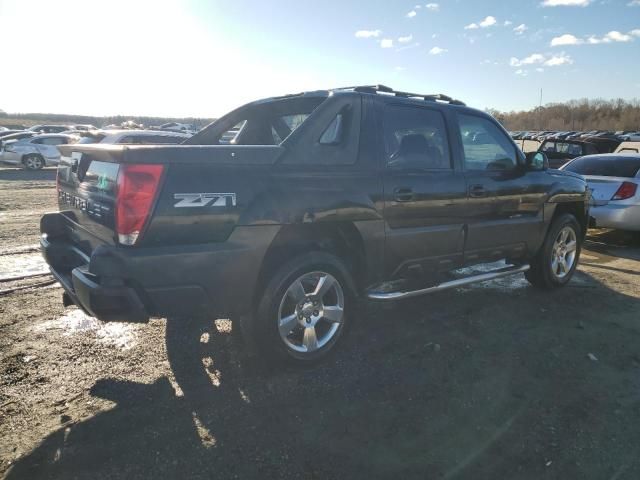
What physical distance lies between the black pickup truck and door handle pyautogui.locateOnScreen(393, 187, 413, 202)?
14mm

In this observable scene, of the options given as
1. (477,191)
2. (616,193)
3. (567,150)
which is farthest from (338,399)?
(567,150)

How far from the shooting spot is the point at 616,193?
26.5ft

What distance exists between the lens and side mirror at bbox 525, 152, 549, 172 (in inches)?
199

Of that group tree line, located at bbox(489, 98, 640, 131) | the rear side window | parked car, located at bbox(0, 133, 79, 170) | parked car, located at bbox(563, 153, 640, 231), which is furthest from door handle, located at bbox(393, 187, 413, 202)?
tree line, located at bbox(489, 98, 640, 131)

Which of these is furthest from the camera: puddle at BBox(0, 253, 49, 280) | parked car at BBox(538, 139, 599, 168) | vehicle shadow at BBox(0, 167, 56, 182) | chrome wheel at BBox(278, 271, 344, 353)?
vehicle shadow at BBox(0, 167, 56, 182)

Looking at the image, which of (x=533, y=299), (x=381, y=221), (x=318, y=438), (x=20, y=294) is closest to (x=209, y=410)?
(x=318, y=438)

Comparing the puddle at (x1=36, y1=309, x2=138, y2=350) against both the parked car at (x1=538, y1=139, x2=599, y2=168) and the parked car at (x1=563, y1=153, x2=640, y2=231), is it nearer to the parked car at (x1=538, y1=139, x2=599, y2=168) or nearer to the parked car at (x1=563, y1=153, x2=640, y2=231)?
the parked car at (x1=563, y1=153, x2=640, y2=231)

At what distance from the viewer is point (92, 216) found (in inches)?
128

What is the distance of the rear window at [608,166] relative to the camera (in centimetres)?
838

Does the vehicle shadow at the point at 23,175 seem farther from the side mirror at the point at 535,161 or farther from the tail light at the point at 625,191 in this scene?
the tail light at the point at 625,191

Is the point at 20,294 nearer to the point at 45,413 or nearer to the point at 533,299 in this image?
the point at 45,413

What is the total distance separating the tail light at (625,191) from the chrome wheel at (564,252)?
2998 mm

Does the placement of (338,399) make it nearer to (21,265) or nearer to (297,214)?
(297,214)

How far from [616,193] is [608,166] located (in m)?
0.81
